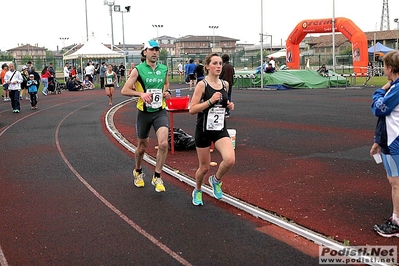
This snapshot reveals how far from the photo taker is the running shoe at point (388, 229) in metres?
5.08

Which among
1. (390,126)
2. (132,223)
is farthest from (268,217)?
(390,126)

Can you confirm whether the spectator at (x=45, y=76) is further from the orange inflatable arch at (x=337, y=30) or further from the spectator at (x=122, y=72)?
the orange inflatable arch at (x=337, y=30)

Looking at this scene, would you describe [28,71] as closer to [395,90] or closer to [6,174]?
[6,174]

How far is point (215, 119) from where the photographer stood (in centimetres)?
629

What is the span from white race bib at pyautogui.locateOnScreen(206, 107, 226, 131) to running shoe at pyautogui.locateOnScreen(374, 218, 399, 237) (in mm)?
2305

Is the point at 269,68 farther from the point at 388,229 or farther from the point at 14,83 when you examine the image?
the point at 388,229

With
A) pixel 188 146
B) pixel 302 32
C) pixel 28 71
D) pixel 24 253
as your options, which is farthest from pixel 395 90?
pixel 302 32

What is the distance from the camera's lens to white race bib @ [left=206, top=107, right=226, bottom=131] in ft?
20.5

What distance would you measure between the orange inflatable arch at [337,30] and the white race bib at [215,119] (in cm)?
3112

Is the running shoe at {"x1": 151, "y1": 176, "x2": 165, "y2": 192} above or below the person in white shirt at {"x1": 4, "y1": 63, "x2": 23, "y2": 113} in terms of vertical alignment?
below

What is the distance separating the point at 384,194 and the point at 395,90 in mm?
2358

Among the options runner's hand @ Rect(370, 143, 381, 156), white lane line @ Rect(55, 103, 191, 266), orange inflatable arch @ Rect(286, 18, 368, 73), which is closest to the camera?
white lane line @ Rect(55, 103, 191, 266)

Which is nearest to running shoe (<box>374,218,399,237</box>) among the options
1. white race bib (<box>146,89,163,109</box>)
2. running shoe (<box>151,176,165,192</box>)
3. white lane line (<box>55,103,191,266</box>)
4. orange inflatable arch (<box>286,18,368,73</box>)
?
white lane line (<box>55,103,191,266</box>)

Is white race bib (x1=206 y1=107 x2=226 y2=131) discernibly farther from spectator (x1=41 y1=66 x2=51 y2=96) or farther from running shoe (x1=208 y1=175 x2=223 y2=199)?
spectator (x1=41 y1=66 x2=51 y2=96)
